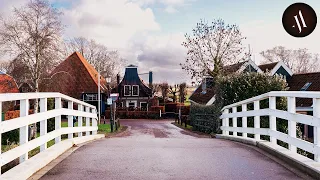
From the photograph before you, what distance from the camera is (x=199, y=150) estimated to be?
755 cm

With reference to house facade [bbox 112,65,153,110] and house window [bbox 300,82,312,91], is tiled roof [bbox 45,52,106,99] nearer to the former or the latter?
house facade [bbox 112,65,153,110]

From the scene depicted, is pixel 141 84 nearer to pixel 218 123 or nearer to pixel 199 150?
pixel 218 123

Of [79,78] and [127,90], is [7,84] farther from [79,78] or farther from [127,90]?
[127,90]

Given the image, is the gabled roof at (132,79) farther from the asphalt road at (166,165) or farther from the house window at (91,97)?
the asphalt road at (166,165)

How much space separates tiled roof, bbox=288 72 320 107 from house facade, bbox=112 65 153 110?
2915 cm

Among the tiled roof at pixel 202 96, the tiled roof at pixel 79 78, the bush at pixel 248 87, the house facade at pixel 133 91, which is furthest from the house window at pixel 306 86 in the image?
the tiled roof at pixel 79 78

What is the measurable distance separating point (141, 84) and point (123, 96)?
3.44 metres

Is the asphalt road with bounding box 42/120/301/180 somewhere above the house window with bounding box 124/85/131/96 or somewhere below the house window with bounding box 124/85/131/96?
below

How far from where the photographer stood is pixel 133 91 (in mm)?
59844

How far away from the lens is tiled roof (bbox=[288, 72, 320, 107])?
29.3 m

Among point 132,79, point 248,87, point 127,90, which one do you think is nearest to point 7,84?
point 248,87

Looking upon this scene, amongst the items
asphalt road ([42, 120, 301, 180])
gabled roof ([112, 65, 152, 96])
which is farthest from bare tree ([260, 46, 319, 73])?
asphalt road ([42, 120, 301, 180])

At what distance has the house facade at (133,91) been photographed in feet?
196

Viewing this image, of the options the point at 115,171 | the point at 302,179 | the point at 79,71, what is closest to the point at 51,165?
the point at 115,171
